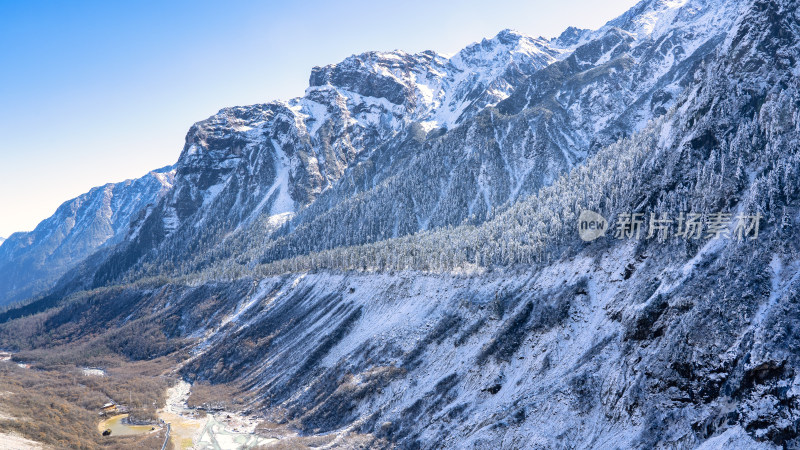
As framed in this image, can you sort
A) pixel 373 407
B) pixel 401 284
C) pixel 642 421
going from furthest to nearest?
pixel 401 284 → pixel 373 407 → pixel 642 421

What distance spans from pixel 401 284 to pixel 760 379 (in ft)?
293

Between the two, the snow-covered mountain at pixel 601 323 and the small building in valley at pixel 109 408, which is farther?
the small building in valley at pixel 109 408

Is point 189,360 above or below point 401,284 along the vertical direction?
below

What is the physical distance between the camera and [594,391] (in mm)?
58938

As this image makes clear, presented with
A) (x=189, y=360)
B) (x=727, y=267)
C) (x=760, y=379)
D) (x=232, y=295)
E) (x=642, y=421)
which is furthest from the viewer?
(x=232, y=295)

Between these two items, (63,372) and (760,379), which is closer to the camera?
(760,379)

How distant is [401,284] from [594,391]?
72.0m

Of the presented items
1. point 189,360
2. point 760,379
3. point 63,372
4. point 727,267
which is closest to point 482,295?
point 727,267

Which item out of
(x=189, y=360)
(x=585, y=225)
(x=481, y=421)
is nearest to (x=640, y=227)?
(x=585, y=225)

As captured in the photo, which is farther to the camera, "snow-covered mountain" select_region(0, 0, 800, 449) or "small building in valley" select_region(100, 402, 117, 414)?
"small building in valley" select_region(100, 402, 117, 414)

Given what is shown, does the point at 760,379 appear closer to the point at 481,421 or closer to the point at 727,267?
the point at 727,267

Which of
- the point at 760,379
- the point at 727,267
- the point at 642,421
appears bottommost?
the point at 642,421

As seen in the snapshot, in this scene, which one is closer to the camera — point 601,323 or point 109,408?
point 601,323

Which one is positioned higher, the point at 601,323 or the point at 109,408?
the point at 601,323
